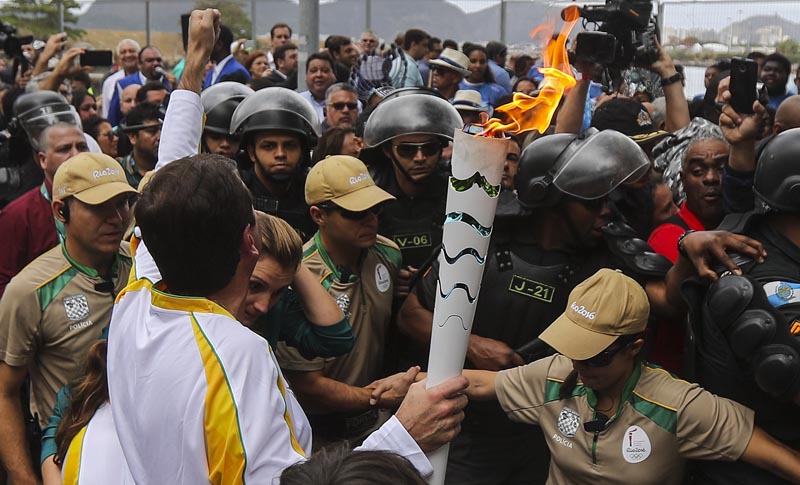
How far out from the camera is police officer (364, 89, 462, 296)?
14.8 feet

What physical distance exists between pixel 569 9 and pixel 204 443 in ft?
7.51

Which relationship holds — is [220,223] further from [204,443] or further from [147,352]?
[204,443]

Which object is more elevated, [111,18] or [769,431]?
[111,18]

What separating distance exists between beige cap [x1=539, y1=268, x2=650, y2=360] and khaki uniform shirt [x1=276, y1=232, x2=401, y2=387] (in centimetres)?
106

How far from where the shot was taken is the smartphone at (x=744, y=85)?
319 cm

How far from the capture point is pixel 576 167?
355cm

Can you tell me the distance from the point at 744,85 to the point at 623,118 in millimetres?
2299

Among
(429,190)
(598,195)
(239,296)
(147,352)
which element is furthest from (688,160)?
(147,352)

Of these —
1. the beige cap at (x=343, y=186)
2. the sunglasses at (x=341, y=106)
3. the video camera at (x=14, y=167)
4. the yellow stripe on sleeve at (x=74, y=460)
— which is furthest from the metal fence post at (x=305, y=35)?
the yellow stripe on sleeve at (x=74, y=460)

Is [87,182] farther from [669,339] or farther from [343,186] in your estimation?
[669,339]

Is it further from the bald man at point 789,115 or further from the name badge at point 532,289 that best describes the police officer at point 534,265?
the bald man at point 789,115

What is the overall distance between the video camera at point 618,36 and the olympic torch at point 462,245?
235 cm

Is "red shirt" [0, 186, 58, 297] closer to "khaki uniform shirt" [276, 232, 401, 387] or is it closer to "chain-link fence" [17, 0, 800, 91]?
"khaki uniform shirt" [276, 232, 401, 387]

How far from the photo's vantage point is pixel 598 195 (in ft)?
11.7
